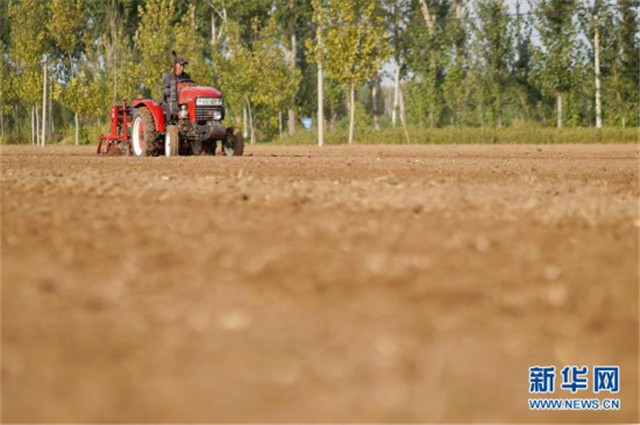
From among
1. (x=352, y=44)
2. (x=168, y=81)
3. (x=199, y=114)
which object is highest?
(x=352, y=44)

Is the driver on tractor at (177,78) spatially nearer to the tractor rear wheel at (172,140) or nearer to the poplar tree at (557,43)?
the tractor rear wheel at (172,140)

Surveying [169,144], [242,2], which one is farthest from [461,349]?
[242,2]

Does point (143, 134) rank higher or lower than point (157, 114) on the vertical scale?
lower

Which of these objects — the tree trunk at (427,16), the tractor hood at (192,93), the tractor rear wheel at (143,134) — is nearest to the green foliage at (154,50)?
the tree trunk at (427,16)

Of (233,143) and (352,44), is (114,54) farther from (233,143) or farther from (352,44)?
(233,143)

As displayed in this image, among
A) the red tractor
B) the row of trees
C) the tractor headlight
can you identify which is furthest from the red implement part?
the row of trees

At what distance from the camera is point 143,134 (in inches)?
998

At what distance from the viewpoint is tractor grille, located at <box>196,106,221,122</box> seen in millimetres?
24031

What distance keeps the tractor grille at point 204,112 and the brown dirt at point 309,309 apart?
44.7ft

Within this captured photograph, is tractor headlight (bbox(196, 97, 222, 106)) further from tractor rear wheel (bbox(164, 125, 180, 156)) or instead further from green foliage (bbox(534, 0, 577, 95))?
green foliage (bbox(534, 0, 577, 95))

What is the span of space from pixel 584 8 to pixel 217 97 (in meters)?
36.4

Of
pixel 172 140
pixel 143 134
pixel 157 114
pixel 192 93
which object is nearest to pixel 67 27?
pixel 143 134

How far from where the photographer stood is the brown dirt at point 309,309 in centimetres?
430

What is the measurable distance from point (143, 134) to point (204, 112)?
1.97 meters
